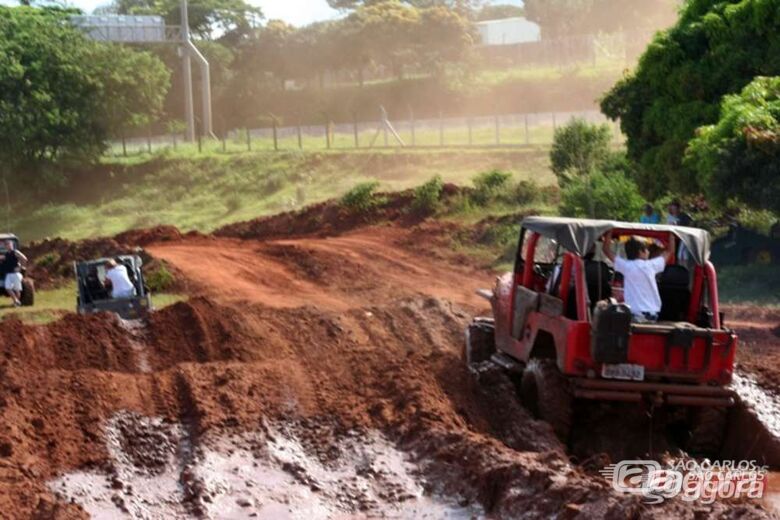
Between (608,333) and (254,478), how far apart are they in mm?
3502

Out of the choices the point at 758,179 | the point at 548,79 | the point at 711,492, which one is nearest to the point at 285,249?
the point at 758,179

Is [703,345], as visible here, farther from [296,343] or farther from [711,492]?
[296,343]

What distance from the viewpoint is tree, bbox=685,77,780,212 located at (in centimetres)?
1994

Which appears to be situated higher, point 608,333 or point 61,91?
point 61,91

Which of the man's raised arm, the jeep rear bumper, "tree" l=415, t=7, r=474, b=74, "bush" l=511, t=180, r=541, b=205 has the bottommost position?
"bush" l=511, t=180, r=541, b=205

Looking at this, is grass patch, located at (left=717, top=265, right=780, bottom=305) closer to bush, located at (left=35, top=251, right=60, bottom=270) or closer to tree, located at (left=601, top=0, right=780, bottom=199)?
tree, located at (left=601, top=0, right=780, bottom=199)

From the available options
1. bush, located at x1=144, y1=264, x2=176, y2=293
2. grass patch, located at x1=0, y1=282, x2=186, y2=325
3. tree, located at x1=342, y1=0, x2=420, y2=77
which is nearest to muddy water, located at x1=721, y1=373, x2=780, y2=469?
grass patch, located at x1=0, y1=282, x2=186, y2=325

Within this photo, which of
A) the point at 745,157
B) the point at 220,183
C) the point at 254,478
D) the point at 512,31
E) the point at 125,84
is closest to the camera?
the point at 254,478

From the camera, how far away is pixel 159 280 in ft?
87.6

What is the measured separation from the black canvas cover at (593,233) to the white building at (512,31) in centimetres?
8168

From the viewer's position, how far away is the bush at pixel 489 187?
3562 centimetres

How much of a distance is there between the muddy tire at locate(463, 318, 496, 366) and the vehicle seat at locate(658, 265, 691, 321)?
274cm

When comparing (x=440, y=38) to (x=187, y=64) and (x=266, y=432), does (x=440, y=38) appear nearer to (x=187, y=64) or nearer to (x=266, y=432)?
(x=187, y=64)

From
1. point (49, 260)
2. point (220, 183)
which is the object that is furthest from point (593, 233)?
point (220, 183)
